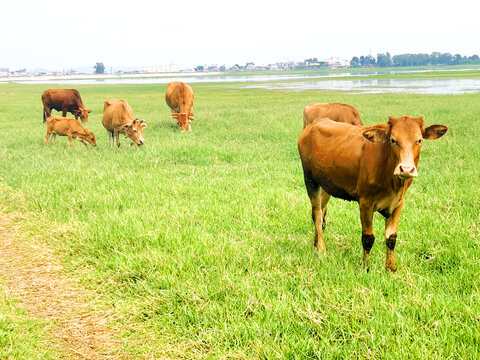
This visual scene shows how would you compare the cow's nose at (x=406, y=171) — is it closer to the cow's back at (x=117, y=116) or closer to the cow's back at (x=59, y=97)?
the cow's back at (x=117, y=116)

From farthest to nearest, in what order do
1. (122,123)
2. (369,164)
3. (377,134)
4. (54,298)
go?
1. (122,123)
2. (54,298)
3. (369,164)
4. (377,134)

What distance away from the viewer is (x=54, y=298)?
4.34m

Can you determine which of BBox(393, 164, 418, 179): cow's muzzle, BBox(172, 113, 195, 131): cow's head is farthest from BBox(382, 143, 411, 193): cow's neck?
BBox(172, 113, 195, 131): cow's head

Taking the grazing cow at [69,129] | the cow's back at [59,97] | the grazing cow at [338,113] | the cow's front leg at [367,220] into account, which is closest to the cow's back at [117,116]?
the grazing cow at [69,129]

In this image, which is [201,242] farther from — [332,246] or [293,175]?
[293,175]

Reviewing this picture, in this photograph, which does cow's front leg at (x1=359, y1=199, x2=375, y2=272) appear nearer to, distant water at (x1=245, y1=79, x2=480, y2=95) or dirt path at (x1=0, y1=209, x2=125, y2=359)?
dirt path at (x1=0, y1=209, x2=125, y2=359)

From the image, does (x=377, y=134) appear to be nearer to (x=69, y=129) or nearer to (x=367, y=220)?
(x=367, y=220)

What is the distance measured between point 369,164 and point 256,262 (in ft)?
5.24

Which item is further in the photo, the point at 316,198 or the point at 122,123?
the point at 122,123

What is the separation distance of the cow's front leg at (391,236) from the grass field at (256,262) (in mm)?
118

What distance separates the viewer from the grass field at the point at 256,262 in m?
3.29

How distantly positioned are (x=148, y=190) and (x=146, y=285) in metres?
3.39

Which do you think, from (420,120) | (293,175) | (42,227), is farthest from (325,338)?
(293,175)

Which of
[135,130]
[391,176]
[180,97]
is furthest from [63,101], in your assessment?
[391,176]
